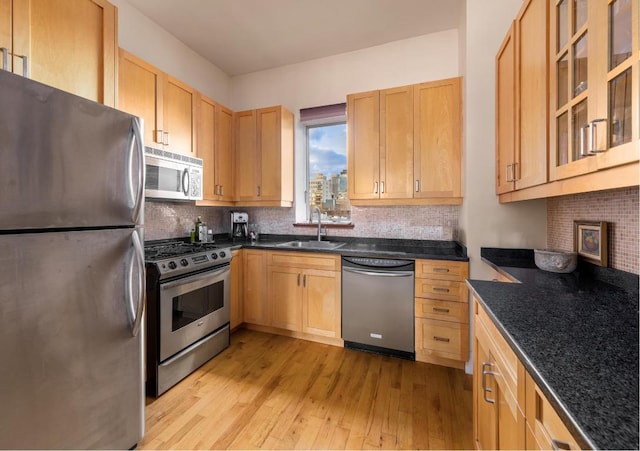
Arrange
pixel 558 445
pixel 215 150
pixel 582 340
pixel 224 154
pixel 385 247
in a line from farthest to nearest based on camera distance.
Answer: pixel 224 154
pixel 215 150
pixel 385 247
pixel 582 340
pixel 558 445

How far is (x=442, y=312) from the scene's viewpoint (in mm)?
2189

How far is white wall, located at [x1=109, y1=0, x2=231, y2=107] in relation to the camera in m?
2.36

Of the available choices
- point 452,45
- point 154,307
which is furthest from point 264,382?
point 452,45

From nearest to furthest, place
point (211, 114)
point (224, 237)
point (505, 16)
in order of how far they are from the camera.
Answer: point (505, 16)
point (211, 114)
point (224, 237)

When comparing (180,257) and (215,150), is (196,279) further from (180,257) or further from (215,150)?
(215,150)

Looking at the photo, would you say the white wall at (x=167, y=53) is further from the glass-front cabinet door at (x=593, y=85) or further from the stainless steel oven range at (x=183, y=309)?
the glass-front cabinet door at (x=593, y=85)

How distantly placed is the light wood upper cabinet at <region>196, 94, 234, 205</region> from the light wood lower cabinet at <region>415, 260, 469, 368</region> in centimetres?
213

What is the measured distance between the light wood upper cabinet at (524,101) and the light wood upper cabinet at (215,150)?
2568 mm

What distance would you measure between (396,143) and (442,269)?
120cm

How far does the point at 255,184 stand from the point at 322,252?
47.0 inches

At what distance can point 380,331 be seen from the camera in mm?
2371

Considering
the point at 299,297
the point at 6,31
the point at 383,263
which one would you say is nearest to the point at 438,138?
the point at 383,263

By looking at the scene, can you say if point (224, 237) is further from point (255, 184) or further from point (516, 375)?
point (516, 375)

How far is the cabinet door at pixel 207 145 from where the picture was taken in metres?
2.75
